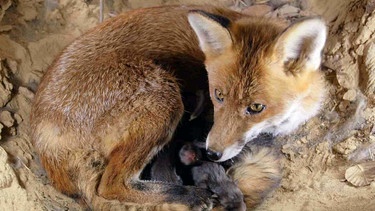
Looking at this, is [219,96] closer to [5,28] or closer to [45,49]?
Answer: [45,49]

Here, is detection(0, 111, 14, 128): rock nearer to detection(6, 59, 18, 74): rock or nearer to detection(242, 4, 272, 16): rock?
detection(6, 59, 18, 74): rock

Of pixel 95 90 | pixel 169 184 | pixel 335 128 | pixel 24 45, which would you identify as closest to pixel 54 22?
pixel 24 45

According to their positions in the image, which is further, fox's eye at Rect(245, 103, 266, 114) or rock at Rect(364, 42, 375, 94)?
rock at Rect(364, 42, 375, 94)

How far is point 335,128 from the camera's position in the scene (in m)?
2.90

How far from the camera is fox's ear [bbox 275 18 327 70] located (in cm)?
215

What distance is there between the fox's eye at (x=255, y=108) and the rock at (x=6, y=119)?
53.6 inches

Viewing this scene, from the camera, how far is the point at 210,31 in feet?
7.91

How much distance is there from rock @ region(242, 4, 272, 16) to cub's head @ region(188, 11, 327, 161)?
1.01 metres

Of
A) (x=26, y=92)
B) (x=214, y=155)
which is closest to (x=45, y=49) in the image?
(x=26, y=92)

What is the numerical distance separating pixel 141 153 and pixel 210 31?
69 centimetres

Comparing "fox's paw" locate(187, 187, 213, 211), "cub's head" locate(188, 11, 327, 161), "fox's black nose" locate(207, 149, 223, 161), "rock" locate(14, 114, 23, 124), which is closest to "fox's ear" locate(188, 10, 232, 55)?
"cub's head" locate(188, 11, 327, 161)

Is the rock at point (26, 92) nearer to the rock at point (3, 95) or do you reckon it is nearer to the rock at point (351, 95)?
the rock at point (3, 95)

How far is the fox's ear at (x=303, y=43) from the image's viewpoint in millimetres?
2150

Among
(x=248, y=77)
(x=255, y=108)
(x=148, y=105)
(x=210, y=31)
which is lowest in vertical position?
(x=148, y=105)
